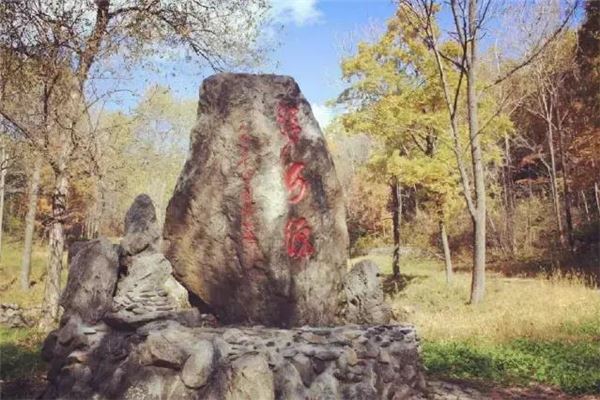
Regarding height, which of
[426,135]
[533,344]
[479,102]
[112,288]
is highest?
[479,102]

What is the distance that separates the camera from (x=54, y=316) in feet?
40.0

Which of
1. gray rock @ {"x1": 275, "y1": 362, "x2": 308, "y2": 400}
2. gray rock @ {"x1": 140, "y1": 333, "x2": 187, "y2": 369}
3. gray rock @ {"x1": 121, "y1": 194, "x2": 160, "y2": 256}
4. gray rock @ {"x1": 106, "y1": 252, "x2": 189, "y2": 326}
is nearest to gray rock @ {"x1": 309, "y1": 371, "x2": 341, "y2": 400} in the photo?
gray rock @ {"x1": 275, "y1": 362, "x2": 308, "y2": 400}

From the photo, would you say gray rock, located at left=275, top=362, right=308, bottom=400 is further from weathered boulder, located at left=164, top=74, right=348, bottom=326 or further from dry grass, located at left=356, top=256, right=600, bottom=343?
dry grass, located at left=356, top=256, right=600, bottom=343

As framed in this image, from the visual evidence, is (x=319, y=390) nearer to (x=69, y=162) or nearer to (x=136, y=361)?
(x=136, y=361)

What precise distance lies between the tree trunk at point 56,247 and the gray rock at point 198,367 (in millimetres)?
7798

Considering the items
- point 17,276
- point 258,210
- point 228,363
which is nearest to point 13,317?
point 17,276

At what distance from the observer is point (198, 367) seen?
5059 millimetres

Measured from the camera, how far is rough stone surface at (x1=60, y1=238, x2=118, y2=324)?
20.1ft

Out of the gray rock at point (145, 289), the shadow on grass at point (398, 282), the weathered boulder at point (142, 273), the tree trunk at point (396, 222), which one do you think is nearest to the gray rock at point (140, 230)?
Answer: the weathered boulder at point (142, 273)

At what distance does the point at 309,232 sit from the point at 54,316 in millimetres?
8288

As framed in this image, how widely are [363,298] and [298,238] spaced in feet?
4.36

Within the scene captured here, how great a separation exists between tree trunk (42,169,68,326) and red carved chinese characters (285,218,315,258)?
7150mm

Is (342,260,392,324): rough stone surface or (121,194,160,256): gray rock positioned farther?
(342,260,392,324): rough stone surface

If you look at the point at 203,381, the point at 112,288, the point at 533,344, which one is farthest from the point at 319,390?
the point at 533,344
